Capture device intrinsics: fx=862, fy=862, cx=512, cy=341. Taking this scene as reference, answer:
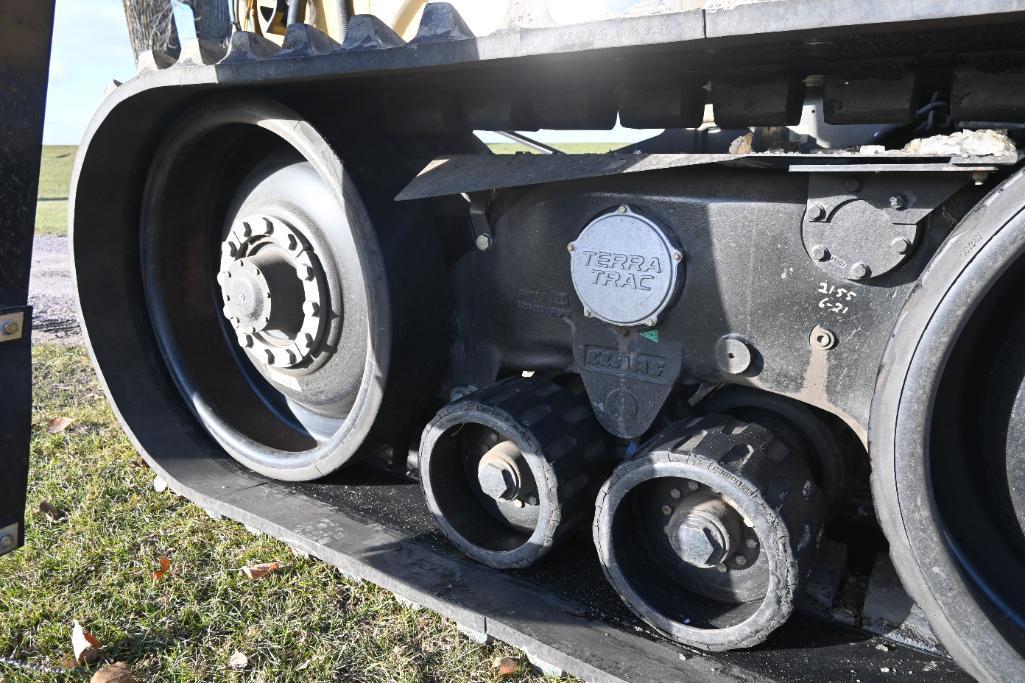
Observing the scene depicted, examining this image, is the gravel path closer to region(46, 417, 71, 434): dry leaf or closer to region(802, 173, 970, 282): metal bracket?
region(46, 417, 71, 434): dry leaf

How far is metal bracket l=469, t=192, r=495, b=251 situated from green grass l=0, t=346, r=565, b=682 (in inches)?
35.5

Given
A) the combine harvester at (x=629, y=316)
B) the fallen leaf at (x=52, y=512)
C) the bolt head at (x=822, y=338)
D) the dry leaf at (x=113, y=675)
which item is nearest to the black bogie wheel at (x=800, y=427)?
the combine harvester at (x=629, y=316)

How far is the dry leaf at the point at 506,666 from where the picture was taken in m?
1.83

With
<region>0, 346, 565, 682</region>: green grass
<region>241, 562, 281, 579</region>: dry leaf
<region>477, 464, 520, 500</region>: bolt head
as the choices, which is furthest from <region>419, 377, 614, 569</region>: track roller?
<region>241, 562, 281, 579</region>: dry leaf

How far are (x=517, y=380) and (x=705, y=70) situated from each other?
82 centimetres

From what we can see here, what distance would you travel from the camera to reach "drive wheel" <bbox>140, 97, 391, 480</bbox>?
2.20 meters

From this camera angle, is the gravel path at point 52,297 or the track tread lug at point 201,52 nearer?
the track tread lug at point 201,52

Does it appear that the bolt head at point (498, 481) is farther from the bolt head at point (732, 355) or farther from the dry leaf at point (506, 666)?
the bolt head at point (732, 355)

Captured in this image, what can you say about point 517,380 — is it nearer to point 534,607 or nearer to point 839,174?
point 534,607

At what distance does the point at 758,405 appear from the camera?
1.93 metres

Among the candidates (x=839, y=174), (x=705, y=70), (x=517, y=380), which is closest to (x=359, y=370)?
(x=517, y=380)

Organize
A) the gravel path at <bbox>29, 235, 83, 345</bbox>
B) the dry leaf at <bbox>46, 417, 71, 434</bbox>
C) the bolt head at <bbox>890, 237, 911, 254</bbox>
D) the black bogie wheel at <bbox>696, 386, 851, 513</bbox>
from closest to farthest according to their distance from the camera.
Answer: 1. the bolt head at <bbox>890, 237, 911, 254</bbox>
2. the black bogie wheel at <bbox>696, 386, 851, 513</bbox>
3. the dry leaf at <bbox>46, 417, 71, 434</bbox>
4. the gravel path at <bbox>29, 235, 83, 345</bbox>

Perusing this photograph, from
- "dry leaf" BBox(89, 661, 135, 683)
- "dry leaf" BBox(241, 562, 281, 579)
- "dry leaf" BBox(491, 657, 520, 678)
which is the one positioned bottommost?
"dry leaf" BBox(89, 661, 135, 683)

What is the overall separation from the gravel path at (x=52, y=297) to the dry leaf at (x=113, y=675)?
131 centimetres
